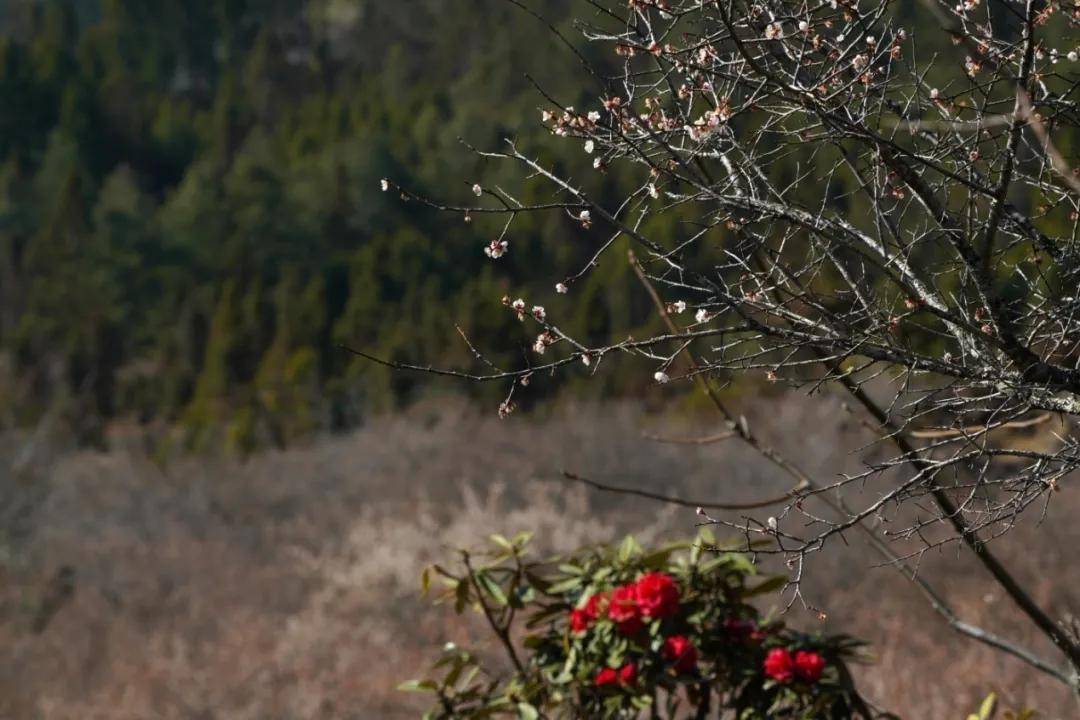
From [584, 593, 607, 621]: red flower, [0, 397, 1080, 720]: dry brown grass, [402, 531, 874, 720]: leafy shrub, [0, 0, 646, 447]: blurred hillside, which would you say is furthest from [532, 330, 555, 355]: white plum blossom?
[0, 0, 646, 447]: blurred hillside

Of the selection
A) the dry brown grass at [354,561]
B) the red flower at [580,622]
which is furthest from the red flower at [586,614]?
the dry brown grass at [354,561]

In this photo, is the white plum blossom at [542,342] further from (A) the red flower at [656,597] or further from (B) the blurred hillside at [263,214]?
(B) the blurred hillside at [263,214]

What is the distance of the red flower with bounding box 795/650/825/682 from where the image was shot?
269cm

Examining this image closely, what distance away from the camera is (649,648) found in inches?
108

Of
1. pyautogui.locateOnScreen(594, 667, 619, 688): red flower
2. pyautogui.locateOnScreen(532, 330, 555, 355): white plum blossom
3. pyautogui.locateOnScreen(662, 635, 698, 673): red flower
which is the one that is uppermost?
pyautogui.locateOnScreen(532, 330, 555, 355): white plum blossom

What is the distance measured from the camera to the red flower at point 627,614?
8.92 ft

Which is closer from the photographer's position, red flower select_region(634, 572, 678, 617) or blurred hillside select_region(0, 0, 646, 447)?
red flower select_region(634, 572, 678, 617)

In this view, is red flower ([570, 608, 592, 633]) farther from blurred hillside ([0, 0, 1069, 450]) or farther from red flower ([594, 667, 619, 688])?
blurred hillside ([0, 0, 1069, 450])

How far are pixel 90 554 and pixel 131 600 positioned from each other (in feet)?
6.94

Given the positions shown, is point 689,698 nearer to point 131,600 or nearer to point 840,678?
point 840,678

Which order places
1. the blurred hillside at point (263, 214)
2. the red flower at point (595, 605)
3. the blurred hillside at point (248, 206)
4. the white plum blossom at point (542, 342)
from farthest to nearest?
the blurred hillside at point (248, 206), the blurred hillside at point (263, 214), the red flower at point (595, 605), the white plum blossom at point (542, 342)

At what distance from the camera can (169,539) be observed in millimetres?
12930

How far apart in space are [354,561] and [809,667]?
8.43 m

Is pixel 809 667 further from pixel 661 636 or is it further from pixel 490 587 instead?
pixel 490 587
